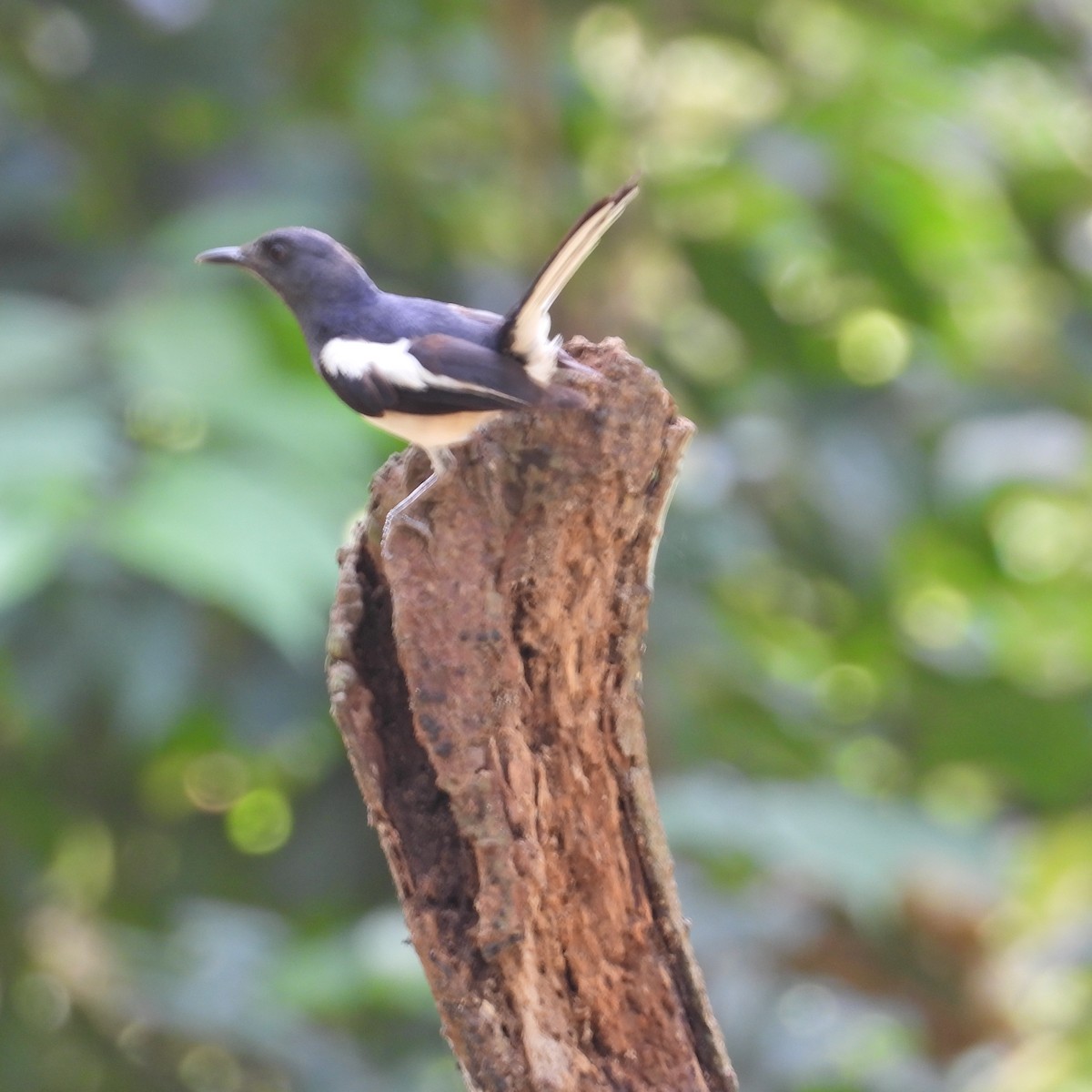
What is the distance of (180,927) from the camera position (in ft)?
12.7

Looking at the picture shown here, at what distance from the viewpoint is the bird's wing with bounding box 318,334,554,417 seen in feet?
5.47

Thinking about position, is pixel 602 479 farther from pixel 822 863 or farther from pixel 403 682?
pixel 822 863

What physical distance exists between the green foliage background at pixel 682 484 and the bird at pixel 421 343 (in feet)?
1.94

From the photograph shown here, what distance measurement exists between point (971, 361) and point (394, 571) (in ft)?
10.8

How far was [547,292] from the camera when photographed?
1.73 meters

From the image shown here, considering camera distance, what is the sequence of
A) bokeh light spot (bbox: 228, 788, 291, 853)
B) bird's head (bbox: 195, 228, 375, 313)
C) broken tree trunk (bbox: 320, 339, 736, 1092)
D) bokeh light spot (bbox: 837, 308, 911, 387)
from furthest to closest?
bokeh light spot (bbox: 837, 308, 911, 387) < bokeh light spot (bbox: 228, 788, 291, 853) < bird's head (bbox: 195, 228, 375, 313) < broken tree trunk (bbox: 320, 339, 736, 1092)

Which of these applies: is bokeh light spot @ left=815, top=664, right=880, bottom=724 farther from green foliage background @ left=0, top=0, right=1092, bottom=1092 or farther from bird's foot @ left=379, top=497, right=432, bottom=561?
bird's foot @ left=379, top=497, right=432, bottom=561

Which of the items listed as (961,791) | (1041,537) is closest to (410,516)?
(961,791)

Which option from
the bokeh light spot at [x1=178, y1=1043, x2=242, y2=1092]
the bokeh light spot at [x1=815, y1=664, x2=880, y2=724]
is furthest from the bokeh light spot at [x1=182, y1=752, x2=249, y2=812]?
the bokeh light spot at [x1=815, y1=664, x2=880, y2=724]

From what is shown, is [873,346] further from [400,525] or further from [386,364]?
[400,525]

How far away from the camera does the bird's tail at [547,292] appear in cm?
161

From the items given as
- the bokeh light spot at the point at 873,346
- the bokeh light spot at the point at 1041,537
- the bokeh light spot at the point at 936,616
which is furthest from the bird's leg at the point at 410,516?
the bokeh light spot at the point at 1041,537

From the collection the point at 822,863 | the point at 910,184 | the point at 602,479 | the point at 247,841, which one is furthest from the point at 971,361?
the point at 602,479

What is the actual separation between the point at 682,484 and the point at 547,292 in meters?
2.12
